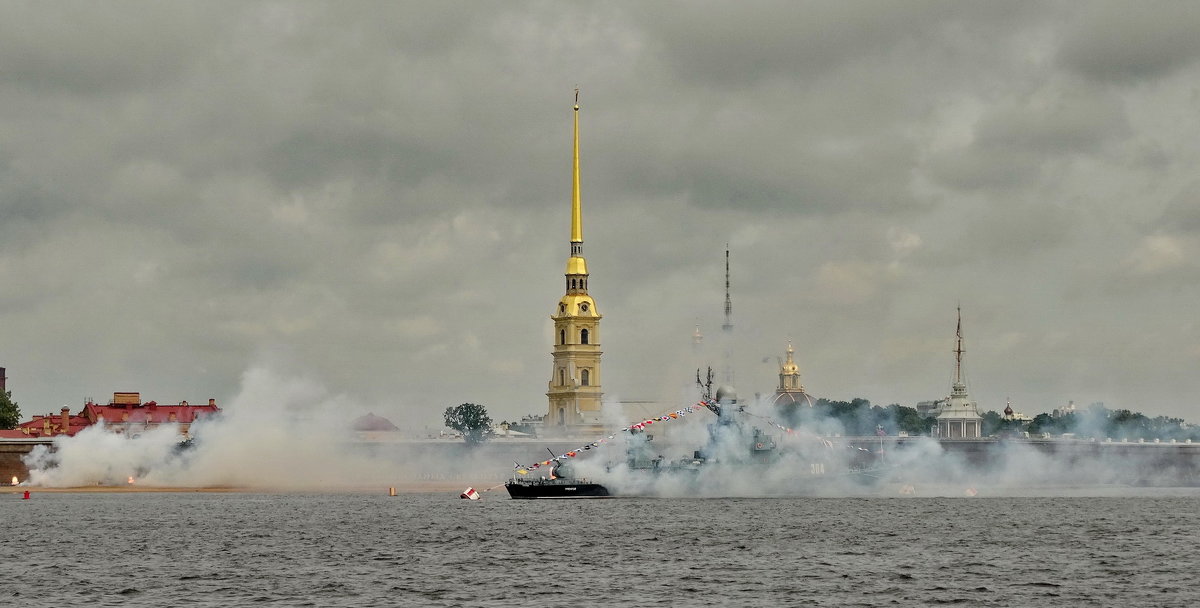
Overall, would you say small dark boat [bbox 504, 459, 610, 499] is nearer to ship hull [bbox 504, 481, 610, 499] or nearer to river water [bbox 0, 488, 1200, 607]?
ship hull [bbox 504, 481, 610, 499]

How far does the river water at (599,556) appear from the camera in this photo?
73812 millimetres

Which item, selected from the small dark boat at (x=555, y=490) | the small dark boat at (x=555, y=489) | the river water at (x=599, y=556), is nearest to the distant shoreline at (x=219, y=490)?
the small dark boat at (x=555, y=489)

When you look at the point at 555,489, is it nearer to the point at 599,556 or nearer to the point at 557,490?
the point at 557,490

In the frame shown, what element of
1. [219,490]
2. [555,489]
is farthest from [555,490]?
[219,490]

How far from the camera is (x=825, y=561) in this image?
294 ft

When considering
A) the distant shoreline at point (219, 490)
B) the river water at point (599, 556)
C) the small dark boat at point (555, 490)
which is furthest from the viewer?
the distant shoreline at point (219, 490)

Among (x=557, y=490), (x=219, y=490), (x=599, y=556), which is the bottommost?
(x=599, y=556)

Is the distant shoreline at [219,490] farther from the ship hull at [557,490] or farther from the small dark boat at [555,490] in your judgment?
the ship hull at [557,490]

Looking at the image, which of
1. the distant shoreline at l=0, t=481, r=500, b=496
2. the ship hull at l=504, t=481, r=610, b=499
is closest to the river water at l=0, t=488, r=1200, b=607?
the ship hull at l=504, t=481, r=610, b=499

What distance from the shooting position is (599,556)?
300 feet

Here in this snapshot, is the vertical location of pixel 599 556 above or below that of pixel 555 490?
below

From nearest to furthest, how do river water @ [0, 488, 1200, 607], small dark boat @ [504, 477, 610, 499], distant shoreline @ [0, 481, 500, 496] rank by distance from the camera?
river water @ [0, 488, 1200, 607]
small dark boat @ [504, 477, 610, 499]
distant shoreline @ [0, 481, 500, 496]

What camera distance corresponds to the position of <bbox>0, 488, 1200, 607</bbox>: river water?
7381 cm

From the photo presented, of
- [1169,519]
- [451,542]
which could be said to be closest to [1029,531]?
[1169,519]
